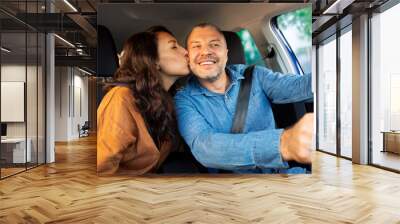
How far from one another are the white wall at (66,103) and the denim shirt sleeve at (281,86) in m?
11.5

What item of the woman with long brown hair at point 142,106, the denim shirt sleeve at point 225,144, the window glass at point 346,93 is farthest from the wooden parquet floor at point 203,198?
the window glass at point 346,93

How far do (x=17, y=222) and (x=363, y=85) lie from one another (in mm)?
6887

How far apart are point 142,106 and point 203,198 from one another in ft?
6.36

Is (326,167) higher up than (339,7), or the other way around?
(339,7)

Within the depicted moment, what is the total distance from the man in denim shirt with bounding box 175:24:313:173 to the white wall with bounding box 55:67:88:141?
10.9 meters

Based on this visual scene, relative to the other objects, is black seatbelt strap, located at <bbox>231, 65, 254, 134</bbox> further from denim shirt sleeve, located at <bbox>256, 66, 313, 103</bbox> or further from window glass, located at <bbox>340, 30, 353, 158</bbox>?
window glass, located at <bbox>340, 30, 353, 158</bbox>

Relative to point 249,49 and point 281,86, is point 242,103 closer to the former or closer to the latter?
point 281,86

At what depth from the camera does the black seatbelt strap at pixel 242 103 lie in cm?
634

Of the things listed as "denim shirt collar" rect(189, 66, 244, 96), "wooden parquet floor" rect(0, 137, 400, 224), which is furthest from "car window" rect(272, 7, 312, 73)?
"wooden parquet floor" rect(0, 137, 400, 224)

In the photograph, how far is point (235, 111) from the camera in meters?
6.38

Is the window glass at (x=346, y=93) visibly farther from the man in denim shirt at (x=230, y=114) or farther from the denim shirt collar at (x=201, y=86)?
the denim shirt collar at (x=201, y=86)

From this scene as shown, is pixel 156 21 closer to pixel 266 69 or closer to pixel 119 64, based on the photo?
pixel 119 64

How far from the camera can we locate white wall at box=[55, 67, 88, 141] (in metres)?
16.0

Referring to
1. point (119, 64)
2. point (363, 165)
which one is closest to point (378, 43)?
point (363, 165)
